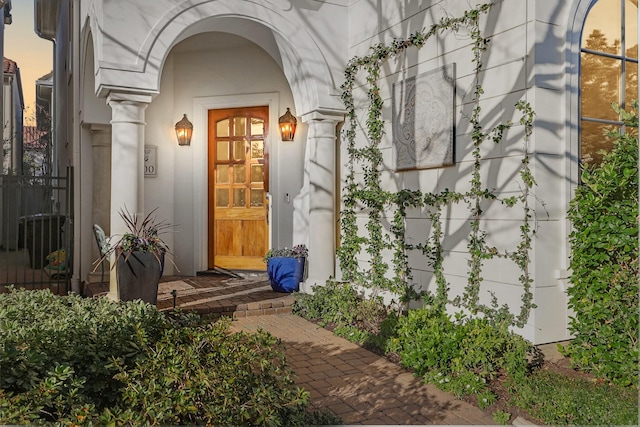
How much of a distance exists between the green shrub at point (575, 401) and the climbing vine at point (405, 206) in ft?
3.00

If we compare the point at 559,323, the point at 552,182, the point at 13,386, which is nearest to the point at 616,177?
the point at 552,182

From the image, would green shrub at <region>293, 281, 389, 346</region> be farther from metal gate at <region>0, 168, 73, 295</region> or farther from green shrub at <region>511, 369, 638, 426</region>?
metal gate at <region>0, 168, 73, 295</region>

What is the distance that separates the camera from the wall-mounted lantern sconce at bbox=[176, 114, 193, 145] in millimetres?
7484

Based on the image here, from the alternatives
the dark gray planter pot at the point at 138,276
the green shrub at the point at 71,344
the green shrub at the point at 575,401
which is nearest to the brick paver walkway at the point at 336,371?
the green shrub at the point at 575,401

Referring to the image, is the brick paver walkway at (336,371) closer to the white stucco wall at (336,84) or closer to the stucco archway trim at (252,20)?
the white stucco wall at (336,84)

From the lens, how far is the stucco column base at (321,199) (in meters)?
6.27

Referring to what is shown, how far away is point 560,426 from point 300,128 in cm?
548

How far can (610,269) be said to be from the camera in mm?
3445

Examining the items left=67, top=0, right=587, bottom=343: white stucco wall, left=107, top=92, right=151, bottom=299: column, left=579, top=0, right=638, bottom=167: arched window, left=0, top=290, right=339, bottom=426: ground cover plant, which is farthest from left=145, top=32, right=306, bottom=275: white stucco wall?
left=0, top=290, right=339, bottom=426: ground cover plant

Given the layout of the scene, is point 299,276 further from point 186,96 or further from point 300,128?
point 186,96

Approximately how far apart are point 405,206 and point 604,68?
2.18 metres

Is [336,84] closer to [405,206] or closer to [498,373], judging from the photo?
[405,206]

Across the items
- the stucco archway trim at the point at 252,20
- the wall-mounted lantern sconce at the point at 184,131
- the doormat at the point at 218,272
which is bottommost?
the doormat at the point at 218,272

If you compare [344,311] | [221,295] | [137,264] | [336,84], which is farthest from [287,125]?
[137,264]
